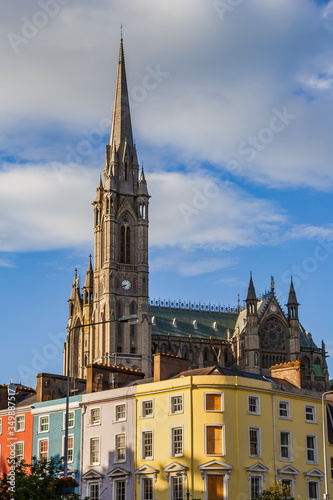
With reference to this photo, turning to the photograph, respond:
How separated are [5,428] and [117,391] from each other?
11478 mm

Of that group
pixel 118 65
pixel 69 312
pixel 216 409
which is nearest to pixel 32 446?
pixel 216 409

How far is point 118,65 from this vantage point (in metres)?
166

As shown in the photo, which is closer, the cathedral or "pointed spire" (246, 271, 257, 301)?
the cathedral

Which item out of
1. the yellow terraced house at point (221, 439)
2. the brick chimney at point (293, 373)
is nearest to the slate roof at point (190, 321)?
the brick chimney at point (293, 373)

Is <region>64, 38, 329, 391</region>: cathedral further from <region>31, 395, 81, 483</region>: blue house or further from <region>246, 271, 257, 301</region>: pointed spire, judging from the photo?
<region>31, 395, 81, 483</region>: blue house

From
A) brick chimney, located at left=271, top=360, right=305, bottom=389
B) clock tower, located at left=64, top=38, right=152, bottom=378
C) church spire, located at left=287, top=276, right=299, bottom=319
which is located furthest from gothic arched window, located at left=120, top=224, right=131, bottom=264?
brick chimney, located at left=271, top=360, right=305, bottom=389

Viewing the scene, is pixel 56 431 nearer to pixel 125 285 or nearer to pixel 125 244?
pixel 125 285

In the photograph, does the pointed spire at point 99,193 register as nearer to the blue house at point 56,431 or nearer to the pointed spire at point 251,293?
the pointed spire at point 251,293

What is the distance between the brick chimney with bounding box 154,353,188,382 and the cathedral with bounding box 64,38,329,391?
263ft

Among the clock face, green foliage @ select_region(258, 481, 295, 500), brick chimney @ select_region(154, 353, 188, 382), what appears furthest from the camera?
the clock face

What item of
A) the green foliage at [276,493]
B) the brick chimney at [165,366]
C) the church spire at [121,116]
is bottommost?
the green foliage at [276,493]

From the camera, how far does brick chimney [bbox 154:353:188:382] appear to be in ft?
197

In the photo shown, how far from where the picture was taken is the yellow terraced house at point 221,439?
53.6 metres

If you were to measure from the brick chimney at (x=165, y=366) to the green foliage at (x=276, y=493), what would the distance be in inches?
406
